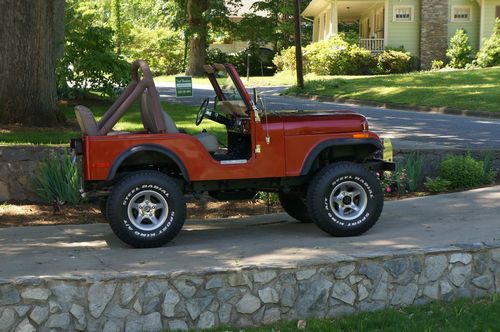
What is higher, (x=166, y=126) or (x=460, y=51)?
(x=460, y=51)

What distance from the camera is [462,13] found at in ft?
124

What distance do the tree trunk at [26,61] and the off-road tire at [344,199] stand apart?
6.59 metres

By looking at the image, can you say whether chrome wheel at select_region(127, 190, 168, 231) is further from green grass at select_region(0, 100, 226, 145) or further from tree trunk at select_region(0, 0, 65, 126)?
tree trunk at select_region(0, 0, 65, 126)

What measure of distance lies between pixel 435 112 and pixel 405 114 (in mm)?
1227

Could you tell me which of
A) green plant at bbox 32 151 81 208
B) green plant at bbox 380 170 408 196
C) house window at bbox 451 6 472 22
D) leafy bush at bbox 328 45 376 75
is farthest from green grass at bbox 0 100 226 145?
house window at bbox 451 6 472 22

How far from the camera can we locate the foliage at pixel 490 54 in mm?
32891

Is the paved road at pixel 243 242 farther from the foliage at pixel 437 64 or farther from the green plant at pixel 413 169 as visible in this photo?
the foliage at pixel 437 64

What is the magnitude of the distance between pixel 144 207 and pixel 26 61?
242 inches

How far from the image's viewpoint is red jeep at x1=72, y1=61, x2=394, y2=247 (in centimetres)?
672

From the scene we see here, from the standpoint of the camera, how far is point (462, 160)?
10.2m

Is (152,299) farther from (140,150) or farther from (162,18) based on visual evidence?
(162,18)

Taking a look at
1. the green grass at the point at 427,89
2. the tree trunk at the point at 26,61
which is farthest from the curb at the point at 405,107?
the tree trunk at the point at 26,61

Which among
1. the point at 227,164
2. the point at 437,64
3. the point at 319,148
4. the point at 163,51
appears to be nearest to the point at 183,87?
the point at 227,164

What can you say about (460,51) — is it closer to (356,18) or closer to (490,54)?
(490,54)
